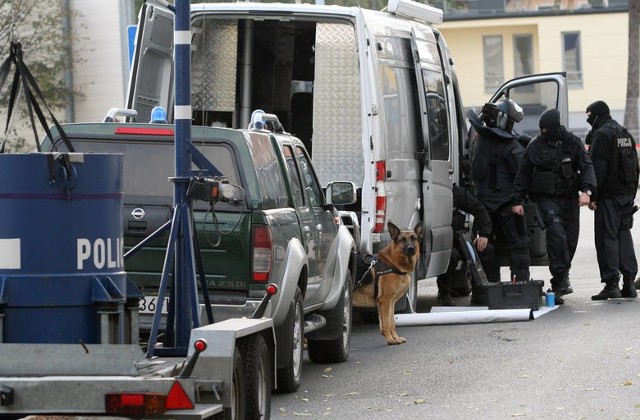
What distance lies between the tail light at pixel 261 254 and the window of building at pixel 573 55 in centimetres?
5418

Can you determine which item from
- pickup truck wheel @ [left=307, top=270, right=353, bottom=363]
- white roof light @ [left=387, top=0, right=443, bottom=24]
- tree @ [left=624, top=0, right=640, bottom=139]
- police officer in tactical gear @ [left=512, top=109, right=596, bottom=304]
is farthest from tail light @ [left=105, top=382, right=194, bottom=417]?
tree @ [left=624, top=0, right=640, bottom=139]

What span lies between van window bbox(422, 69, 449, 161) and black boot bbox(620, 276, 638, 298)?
2276mm

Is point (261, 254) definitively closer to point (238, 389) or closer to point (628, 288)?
point (238, 389)

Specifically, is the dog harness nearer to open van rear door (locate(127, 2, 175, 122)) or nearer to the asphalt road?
the asphalt road

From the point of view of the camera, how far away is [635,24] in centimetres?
4712

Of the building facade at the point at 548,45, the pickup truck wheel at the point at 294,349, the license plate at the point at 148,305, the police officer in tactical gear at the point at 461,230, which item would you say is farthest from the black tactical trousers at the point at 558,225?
the building facade at the point at 548,45

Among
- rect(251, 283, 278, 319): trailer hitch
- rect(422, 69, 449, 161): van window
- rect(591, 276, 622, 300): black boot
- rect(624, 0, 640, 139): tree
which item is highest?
rect(624, 0, 640, 139): tree

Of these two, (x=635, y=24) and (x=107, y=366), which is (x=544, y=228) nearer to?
(x=107, y=366)

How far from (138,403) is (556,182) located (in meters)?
9.47

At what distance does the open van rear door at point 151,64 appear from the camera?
43.9 ft

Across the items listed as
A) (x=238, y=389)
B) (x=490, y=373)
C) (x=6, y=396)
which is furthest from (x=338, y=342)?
(x=6, y=396)

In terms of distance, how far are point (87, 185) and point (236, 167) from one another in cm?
222

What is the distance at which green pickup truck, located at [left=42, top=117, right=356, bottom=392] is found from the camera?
30.4 feet

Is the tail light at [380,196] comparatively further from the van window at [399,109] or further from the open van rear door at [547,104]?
the open van rear door at [547,104]
